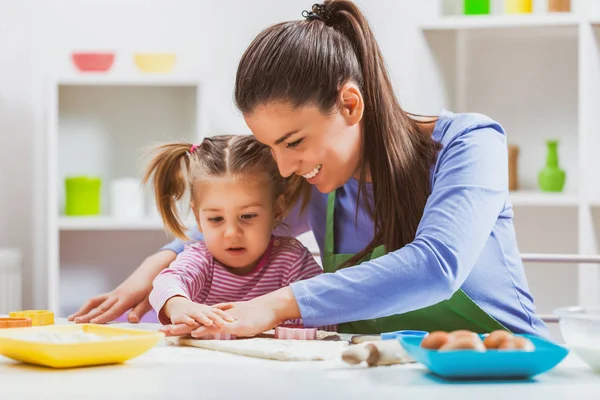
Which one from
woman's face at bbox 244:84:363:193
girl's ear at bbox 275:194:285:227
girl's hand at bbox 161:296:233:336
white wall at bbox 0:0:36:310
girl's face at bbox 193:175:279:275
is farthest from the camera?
white wall at bbox 0:0:36:310

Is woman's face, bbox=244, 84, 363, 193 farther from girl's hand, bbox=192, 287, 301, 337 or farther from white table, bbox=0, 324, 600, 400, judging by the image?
white table, bbox=0, 324, 600, 400

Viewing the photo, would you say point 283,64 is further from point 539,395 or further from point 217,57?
point 217,57

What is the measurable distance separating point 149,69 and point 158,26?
0.32 metres

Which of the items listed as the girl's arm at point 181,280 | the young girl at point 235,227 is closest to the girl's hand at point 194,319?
the girl's arm at point 181,280

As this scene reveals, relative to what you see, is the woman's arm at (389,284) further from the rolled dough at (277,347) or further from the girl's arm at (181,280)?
the girl's arm at (181,280)

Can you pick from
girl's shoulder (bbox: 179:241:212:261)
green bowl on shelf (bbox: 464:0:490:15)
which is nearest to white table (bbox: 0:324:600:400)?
girl's shoulder (bbox: 179:241:212:261)

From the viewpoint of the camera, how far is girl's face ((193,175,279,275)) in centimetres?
166

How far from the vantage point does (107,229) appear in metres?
3.30

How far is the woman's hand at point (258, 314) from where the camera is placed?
1.30 meters

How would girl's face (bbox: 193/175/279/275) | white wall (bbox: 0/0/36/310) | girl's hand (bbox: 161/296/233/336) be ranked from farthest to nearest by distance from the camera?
white wall (bbox: 0/0/36/310)
girl's face (bbox: 193/175/279/275)
girl's hand (bbox: 161/296/233/336)

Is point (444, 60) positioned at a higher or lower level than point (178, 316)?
higher

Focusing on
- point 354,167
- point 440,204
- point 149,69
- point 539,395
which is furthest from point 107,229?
point 539,395

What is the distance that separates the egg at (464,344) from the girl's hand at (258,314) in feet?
1.20

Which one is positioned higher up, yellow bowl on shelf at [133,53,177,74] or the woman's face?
yellow bowl on shelf at [133,53,177,74]
